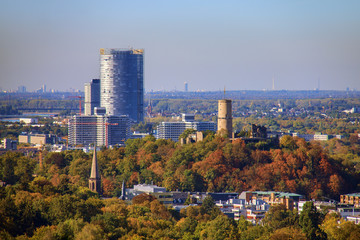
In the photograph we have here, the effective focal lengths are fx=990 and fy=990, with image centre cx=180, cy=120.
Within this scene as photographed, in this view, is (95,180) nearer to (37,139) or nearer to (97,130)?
(37,139)

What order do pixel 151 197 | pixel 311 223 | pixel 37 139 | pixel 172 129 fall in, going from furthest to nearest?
pixel 172 129 → pixel 37 139 → pixel 151 197 → pixel 311 223

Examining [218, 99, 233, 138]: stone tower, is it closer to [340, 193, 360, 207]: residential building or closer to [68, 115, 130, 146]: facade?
[340, 193, 360, 207]: residential building

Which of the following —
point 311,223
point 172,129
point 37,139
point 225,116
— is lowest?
point 37,139

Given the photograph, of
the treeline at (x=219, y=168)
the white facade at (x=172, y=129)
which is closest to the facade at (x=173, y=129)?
the white facade at (x=172, y=129)

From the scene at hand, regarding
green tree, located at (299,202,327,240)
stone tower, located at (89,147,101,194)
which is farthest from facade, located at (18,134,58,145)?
green tree, located at (299,202,327,240)

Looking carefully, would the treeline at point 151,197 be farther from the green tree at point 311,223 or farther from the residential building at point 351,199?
the residential building at point 351,199

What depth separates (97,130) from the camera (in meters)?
174

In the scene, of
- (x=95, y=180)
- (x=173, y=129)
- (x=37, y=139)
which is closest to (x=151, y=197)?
(x=95, y=180)

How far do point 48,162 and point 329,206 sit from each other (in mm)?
34147

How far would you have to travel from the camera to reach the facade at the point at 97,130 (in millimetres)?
172125

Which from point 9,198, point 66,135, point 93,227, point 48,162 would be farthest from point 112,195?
point 66,135

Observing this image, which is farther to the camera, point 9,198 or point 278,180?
point 278,180

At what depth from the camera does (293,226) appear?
6444 cm

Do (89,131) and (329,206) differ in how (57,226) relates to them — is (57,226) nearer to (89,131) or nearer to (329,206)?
(329,206)
